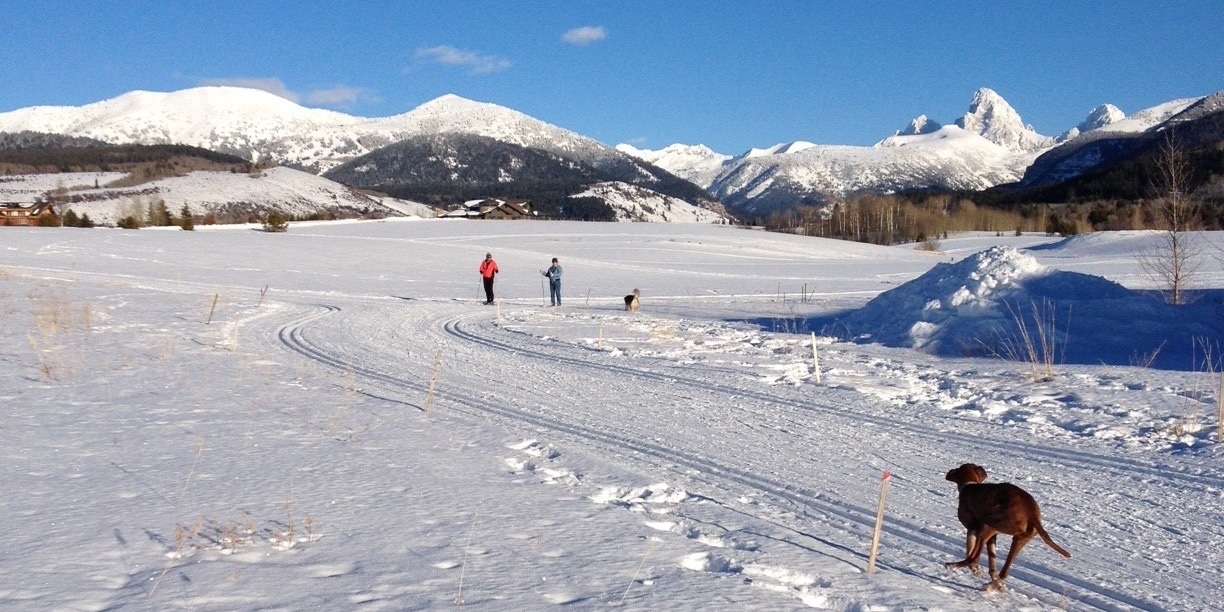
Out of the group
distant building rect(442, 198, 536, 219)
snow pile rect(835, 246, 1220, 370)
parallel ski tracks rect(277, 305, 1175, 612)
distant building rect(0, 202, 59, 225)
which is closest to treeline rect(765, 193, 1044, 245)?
distant building rect(442, 198, 536, 219)

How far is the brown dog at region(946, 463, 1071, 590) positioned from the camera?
181 inches

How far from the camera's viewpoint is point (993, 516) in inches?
185

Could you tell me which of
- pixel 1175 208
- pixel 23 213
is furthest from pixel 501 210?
pixel 1175 208

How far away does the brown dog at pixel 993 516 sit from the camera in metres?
4.61

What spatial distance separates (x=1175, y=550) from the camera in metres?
5.70

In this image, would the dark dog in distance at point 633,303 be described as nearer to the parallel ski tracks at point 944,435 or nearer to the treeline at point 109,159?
the parallel ski tracks at point 944,435

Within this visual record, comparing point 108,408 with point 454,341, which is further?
point 454,341

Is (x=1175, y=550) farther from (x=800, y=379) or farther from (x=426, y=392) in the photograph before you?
(x=426, y=392)

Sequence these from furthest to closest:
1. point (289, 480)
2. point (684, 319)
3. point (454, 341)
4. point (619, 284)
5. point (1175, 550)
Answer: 1. point (619, 284)
2. point (684, 319)
3. point (454, 341)
4. point (289, 480)
5. point (1175, 550)

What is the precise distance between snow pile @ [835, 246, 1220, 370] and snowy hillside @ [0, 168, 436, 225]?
118230 mm

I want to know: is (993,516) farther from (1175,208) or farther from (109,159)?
(109,159)

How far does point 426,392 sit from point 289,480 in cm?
444

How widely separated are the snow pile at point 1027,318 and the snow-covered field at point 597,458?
10 centimetres

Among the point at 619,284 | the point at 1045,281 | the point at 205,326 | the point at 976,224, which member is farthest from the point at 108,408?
the point at 976,224
